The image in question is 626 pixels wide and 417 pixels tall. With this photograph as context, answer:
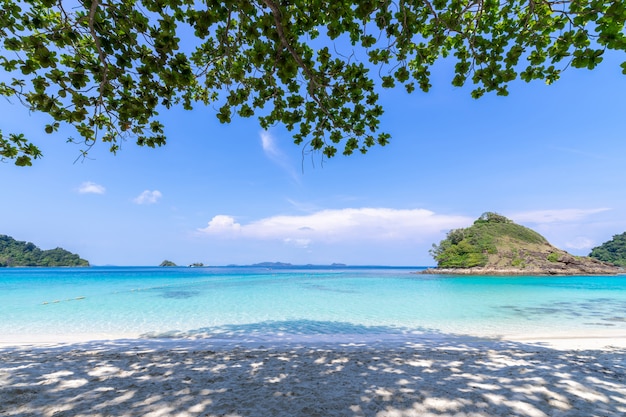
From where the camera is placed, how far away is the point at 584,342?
7879mm

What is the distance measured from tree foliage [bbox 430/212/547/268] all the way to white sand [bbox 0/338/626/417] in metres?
75.1

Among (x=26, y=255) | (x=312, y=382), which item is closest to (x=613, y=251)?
(x=312, y=382)

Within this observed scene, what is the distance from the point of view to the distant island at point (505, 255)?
65.3 meters

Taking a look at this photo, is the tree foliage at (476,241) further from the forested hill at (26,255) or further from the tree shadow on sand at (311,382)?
the forested hill at (26,255)

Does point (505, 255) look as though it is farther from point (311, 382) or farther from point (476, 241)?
point (311, 382)

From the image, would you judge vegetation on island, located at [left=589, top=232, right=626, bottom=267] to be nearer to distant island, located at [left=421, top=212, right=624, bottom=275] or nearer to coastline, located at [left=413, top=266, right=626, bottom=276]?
distant island, located at [left=421, top=212, right=624, bottom=275]

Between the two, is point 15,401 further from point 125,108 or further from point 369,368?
point 369,368

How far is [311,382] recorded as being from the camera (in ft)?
14.5

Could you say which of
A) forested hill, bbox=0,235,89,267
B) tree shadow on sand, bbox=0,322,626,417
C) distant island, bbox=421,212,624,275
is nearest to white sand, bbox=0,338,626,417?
tree shadow on sand, bbox=0,322,626,417

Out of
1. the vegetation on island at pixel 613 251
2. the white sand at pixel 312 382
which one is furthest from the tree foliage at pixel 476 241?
the white sand at pixel 312 382

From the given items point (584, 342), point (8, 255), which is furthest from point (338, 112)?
point (8, 255)

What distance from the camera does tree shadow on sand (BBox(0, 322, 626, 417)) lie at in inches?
137

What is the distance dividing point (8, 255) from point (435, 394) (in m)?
204

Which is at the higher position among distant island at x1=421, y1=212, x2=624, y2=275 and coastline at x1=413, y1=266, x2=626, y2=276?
distant island at x1=421, y1=212, x2=624, y2=275
